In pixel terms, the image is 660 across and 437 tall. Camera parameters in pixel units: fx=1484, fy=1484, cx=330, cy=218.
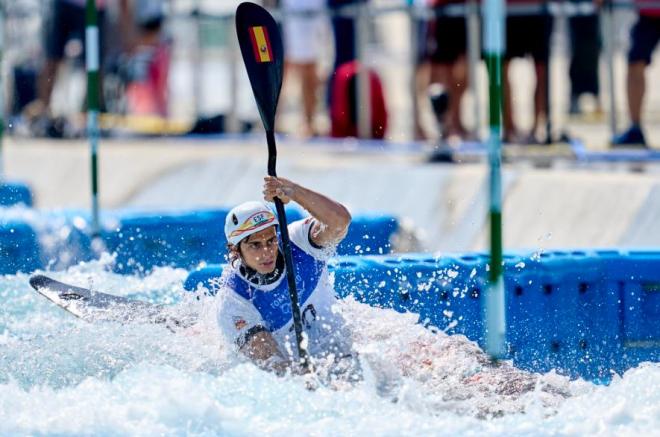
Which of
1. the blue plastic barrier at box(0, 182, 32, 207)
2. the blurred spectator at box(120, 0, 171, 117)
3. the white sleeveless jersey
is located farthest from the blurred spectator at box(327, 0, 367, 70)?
the white sleeveless jersey

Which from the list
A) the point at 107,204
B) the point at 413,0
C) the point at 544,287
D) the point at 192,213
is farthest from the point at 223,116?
the point at 544,287

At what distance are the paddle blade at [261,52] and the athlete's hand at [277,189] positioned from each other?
49 cm

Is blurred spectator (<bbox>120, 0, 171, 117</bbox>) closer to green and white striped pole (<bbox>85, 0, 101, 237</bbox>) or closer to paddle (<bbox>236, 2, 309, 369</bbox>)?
green and white striped pole (<bbox>85, 0, 101, 237</bbox>)

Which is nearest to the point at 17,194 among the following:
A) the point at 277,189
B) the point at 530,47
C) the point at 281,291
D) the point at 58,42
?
the point at 530,47

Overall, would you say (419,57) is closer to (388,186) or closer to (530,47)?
(530,47)

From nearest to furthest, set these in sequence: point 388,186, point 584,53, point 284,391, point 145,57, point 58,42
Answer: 1. point 284,391
2. point 388,186
3. point 584,53
4. point 58,42
5. point 145,57

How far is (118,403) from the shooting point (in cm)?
502

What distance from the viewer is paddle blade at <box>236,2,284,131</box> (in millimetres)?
6152

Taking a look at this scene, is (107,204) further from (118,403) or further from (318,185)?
(118,403)

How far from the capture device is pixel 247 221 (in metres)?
5.92

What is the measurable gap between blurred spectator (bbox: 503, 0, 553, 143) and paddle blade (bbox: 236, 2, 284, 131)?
375 cm

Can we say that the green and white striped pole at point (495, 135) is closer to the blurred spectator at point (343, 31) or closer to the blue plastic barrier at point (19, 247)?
the blue plastic barrier at point (19, 247)

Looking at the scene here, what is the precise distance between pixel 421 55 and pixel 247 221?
5.32m

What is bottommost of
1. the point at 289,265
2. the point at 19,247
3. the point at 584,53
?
the point at 19,247
